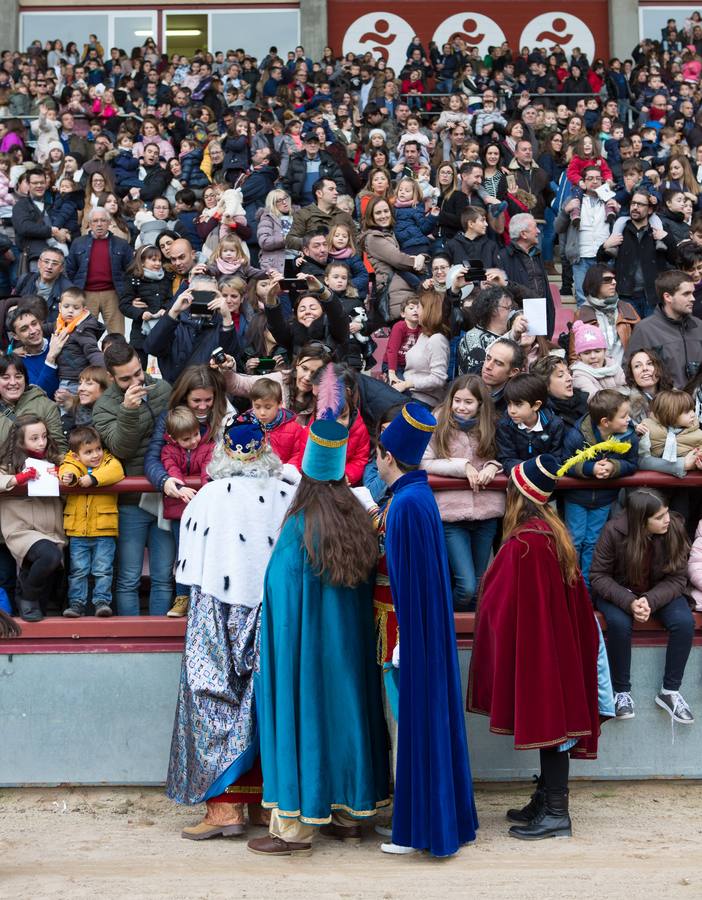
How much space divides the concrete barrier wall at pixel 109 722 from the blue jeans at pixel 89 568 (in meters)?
0.32

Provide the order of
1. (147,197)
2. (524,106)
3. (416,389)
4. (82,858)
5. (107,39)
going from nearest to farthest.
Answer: (82,858) < (416,389) < (147,197) < (524,106) < (107,39)

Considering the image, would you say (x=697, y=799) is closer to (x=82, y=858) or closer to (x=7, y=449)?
(x=82, y=858)

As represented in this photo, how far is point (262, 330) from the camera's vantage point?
8.62 metres

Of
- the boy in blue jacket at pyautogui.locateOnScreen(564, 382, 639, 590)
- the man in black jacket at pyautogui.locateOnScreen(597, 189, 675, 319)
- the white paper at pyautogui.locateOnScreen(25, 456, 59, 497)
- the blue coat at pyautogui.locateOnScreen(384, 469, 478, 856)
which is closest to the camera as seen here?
the blue coat at pyautogui.locateOnScreen(384, 469, 478, 856)

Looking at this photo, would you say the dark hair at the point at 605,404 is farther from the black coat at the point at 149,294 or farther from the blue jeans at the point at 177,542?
the black coat at the point at 149,294

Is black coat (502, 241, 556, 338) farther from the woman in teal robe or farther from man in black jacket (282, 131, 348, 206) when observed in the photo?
→ the woman in teal robe

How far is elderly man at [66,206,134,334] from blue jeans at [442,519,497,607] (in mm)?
5812

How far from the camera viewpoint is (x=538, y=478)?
18.5ft

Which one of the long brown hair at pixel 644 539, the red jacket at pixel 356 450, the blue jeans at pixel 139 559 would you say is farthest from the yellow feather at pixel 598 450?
the blue jeans at pixel 139 559

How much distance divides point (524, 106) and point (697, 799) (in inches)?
601

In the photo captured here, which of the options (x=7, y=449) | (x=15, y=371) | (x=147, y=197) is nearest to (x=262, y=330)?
(x=15, y=371)

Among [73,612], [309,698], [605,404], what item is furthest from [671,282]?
[73,612]

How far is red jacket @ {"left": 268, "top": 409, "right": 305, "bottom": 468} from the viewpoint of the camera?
6.82 meters

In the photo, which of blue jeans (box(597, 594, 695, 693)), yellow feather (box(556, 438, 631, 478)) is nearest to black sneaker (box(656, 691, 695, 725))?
blue jeans (box(597, 594, 695, 693))
